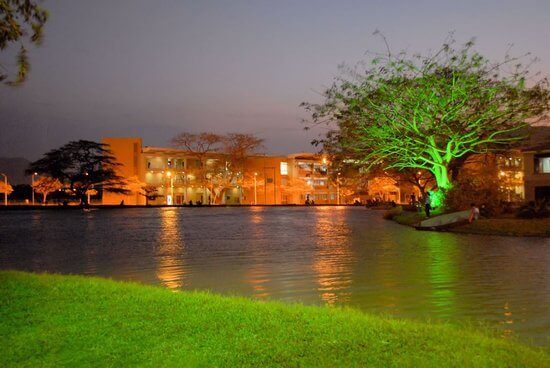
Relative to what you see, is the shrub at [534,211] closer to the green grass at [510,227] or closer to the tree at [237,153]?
the green grass at [510,227]

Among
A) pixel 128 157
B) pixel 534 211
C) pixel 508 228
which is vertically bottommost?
pixel 508 228

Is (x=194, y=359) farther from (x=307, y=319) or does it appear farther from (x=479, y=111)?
(x=479, y=111)

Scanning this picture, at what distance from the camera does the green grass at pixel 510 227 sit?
73.1 feet

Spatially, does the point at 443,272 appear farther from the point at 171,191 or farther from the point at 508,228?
the point at 171,191

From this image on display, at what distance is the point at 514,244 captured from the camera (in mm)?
18750

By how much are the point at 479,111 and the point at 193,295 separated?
2709 centimetres

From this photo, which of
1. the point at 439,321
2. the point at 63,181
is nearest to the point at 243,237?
the point at 439,321

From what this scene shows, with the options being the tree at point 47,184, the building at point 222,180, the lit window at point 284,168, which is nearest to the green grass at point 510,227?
the building at point 222,180

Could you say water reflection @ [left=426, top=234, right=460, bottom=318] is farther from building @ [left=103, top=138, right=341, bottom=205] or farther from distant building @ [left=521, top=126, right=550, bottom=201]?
building @ [left=103, top=138, right=341, bottom=205]

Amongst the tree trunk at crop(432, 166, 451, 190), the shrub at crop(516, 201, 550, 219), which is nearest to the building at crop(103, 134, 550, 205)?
the tree trunk at crop(432, 166, 451, 190)

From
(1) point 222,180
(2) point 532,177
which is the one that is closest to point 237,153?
(1) point 222,180

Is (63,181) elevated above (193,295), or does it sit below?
above

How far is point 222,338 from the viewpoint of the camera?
570cm

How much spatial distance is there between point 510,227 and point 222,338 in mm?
20320
